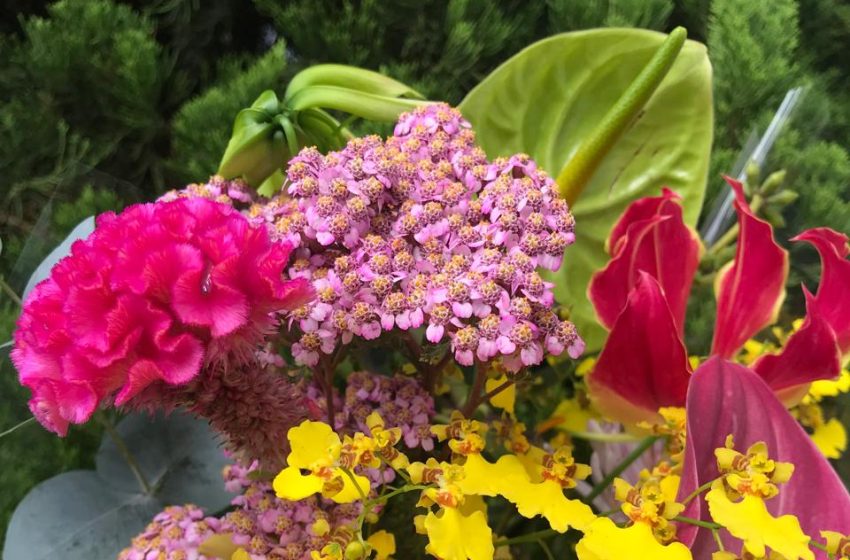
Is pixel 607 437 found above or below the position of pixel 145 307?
below

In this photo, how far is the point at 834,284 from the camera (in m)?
0.52

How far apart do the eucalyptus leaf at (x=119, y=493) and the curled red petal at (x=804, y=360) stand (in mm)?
383

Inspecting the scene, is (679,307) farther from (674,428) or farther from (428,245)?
(428,245)

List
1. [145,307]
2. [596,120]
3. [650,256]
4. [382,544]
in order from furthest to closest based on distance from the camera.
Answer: [596,120] → [650,256] → [382,544] → [145,307]

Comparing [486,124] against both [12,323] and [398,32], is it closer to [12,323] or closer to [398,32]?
[398,32]

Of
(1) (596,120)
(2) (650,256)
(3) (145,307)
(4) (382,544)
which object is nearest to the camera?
(3) (145,307)

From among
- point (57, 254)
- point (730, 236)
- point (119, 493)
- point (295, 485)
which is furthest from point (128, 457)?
point (730, 236)

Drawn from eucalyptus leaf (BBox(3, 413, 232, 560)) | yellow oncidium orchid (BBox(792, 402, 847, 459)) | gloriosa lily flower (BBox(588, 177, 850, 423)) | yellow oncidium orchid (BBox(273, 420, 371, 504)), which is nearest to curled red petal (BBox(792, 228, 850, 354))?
gloriosa lily flower (BBox(588, 177, 850, 423))

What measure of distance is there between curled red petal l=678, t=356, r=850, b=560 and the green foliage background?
0.69 feet

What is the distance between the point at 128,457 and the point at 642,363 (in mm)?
362

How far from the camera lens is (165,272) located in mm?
345

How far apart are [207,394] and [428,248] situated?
0.43 feet

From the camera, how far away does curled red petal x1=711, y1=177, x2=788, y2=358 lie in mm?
536

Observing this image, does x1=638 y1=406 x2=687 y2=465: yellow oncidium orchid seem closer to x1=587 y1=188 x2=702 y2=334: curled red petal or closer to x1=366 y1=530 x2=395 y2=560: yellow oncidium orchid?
x1=587 y1=188 x2=702 y2=334: curled red petal
